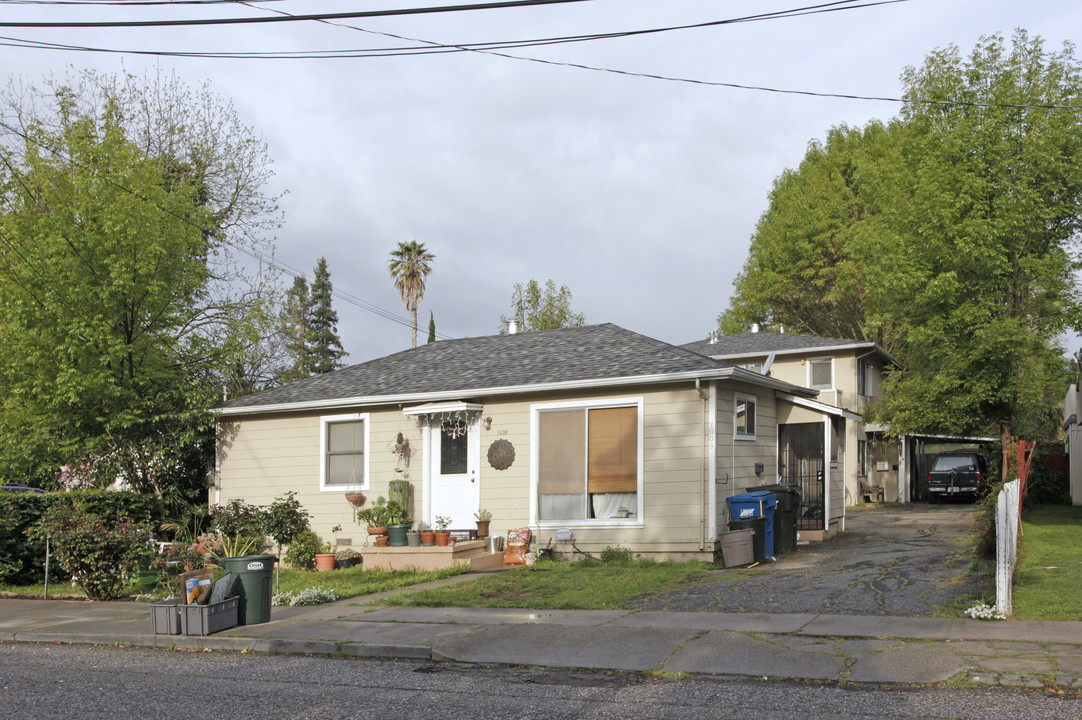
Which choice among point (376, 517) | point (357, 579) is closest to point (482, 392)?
point (376, 517)

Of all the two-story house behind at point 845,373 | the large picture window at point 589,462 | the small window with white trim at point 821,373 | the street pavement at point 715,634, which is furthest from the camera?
the small window with white trim at point 821,373

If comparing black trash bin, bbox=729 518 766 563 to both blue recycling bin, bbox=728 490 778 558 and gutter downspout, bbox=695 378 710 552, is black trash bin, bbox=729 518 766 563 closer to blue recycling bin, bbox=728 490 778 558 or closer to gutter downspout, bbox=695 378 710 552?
blue recycling bin, bbox=728 490 778 558

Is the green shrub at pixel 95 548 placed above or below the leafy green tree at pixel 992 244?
below

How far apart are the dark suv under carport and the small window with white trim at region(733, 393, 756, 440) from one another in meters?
17.2

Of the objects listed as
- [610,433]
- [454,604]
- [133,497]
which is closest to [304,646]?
[454,604]

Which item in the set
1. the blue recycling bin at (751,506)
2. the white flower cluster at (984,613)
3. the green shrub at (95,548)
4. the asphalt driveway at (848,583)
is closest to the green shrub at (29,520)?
the green shrub at (95,548)

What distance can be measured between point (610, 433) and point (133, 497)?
8399 mm

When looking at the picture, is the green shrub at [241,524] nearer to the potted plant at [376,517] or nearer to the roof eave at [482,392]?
the potted plant at [376,517]

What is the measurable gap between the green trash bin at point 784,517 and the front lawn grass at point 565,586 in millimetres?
1942

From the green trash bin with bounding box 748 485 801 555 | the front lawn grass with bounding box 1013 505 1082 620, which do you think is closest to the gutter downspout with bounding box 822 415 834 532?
the green trash bin with bounding box 748 485 801 555

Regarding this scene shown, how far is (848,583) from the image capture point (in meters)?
11.8

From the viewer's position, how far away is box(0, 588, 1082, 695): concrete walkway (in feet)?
23.9

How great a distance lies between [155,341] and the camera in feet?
61.3

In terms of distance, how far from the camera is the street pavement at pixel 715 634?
7.41 meters
